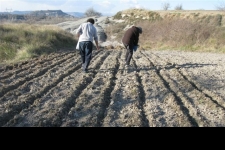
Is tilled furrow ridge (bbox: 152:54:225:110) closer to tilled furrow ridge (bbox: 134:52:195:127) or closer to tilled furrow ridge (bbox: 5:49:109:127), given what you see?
tilled furrow ridge (bbox: 134:52:195:127)

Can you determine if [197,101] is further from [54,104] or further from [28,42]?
[28,42]

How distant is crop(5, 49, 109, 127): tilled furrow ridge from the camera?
493 cm

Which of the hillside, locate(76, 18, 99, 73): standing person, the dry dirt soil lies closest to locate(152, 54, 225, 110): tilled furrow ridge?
the dry dirt soil

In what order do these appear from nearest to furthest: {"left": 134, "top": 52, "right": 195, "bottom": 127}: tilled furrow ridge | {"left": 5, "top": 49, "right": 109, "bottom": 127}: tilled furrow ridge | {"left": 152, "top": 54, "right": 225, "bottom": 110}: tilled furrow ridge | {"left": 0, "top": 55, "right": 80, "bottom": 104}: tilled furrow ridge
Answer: {"left": 5, "top": 49, "right": 109, "bottom": 127}: tilled furrow ridge < {"left": 134, "top": 52, "right": 195, "bottom": 127}: tilled furrow ridge < {"left": 152, "top": 54, "right": 225, "bottom": 110}: tilled furrow ridge < {"left": 0, "top": 55, "right": 80, "bottom": 104}: tilled furrow ridge

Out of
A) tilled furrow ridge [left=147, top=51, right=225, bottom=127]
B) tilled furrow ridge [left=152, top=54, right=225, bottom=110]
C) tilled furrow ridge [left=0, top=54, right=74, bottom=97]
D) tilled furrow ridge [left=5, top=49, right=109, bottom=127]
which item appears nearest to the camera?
tilled furrow ridge [left=5, top=49, right=109, bottom=127]

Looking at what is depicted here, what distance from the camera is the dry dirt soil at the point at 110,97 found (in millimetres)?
5082

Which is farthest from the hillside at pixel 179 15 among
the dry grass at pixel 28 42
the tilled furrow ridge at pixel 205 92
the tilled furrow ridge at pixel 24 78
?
the tilled furrow ridge at pixel 24 78

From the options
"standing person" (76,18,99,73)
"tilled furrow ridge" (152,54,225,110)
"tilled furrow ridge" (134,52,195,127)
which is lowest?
"tilled furrow ridge" (152,54,225,110)

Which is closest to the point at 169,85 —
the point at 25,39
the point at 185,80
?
the point at 185,80

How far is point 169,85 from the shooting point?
313 inches

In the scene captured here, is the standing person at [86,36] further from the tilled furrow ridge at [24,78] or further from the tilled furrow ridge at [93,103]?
the tilled furrow ridge at [24,78]

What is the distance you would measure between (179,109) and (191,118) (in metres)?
0.42

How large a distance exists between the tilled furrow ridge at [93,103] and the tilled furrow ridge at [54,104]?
168 mm
